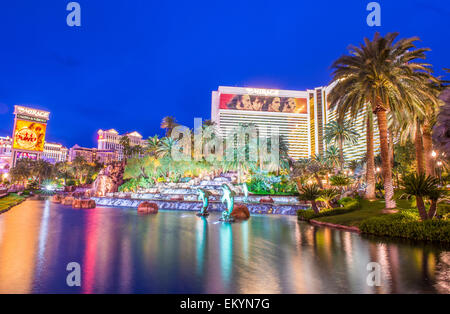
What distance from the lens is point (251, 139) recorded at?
67.2m

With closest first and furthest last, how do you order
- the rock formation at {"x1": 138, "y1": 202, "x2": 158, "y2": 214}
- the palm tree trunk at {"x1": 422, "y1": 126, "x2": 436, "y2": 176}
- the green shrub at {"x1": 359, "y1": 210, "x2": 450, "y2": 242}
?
the green shrub at {"x1": 359, "y1": 210, "x2": 450, "y2": 242} < the palm tree trunk at {"x1": 422, "y1": 126, "x2": 436, "y2": 176} < the rock formation at {"x1": 138, "y1": 202, "x2": 158, "y2": 214}

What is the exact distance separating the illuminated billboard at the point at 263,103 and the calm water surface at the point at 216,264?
153 meters

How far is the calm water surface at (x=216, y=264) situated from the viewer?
6.47 metres

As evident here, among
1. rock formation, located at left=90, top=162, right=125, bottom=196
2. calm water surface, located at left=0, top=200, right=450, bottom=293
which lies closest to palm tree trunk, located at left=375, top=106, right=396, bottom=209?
calm water surface, located at left=0, top=200, right=450, bottom=293

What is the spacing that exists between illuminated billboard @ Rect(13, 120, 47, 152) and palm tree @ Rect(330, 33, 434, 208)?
122 metres

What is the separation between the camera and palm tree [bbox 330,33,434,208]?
20.7 m

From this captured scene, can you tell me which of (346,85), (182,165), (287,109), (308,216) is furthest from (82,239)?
(287,109)

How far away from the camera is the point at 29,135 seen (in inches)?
4301

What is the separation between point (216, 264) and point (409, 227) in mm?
10281

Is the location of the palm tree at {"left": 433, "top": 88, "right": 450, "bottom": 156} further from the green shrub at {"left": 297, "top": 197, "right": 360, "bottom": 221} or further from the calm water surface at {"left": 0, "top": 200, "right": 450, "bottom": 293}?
the calm water surface at {"left": 0, "top": 200, "right": 450, "bottom": 293}

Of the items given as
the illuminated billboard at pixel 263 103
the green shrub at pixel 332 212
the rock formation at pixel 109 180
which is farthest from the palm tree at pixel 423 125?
the illuminated billboard at pixel 263 103

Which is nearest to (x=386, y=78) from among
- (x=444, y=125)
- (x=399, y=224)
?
(x=444, y=125)

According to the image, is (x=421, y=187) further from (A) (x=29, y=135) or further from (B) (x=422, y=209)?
(A) (x=29, y=135)
